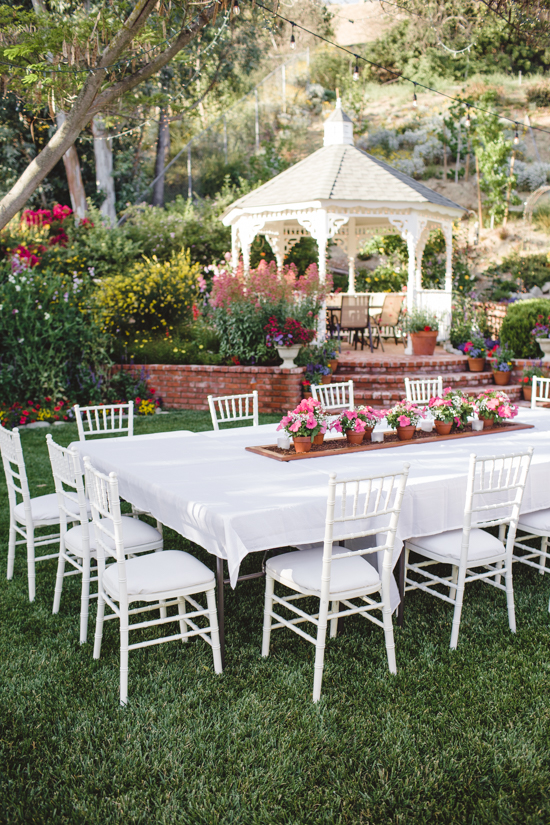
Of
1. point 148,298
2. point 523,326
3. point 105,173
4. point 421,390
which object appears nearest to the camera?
point 421,390

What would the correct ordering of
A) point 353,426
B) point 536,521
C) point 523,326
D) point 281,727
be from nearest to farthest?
point 281,727, point 536,521, point 353,426, point 523,326

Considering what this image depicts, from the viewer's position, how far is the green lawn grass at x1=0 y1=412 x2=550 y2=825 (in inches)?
99.3

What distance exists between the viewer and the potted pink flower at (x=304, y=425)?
4375 mm

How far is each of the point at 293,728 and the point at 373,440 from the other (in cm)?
221

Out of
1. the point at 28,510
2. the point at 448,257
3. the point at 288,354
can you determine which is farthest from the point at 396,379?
the point at 28,510

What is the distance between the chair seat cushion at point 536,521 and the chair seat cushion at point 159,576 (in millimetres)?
2029

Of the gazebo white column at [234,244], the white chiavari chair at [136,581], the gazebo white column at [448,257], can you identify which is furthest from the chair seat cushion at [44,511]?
the gazebo white column at [448,257]

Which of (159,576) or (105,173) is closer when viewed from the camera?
(159,576)

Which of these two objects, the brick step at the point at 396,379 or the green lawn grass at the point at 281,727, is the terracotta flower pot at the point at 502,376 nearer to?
the brick step at the point at 396,379

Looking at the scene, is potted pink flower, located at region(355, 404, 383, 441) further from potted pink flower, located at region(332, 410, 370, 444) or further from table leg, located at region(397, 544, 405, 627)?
table leg, located at region(397, 544, 405, 627)

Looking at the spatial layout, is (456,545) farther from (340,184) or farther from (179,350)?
(340,184)

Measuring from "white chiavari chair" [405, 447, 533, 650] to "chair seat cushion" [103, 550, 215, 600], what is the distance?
123 cm

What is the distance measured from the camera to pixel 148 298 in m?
11.9

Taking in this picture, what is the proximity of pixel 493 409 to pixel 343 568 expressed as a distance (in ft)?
7.61
